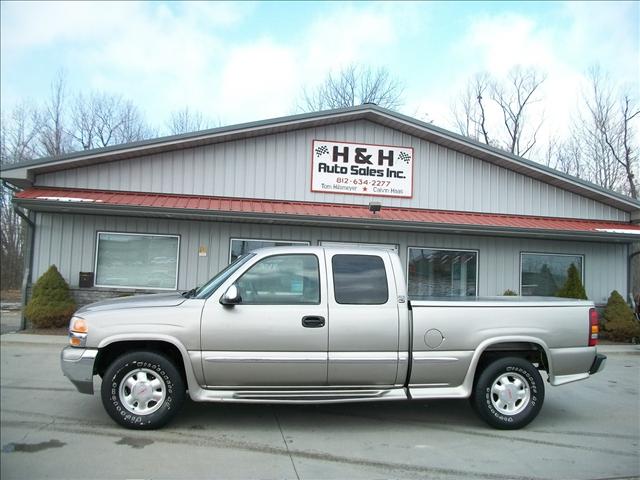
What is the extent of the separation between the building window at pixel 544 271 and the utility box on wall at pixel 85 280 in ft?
35.5

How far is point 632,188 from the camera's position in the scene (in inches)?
672

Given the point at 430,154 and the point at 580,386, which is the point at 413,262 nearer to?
the point at 430,154

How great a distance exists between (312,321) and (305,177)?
853cm

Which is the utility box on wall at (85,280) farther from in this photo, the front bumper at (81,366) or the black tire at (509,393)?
the black tire at (509,393)

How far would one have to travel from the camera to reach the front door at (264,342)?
528cm

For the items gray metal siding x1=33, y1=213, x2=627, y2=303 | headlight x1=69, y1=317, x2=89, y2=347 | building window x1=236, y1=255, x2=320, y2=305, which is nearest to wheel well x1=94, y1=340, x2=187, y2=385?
headlight x1=69, y1=317, x2=89, y2=347

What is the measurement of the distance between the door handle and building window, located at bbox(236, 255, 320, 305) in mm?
163

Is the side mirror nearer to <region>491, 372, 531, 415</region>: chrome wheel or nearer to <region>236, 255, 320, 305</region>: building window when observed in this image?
<region>236, 255, 320, 305</region>: building window

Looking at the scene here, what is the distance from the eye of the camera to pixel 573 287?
13.5 metres

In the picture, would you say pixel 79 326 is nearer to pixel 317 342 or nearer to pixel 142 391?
pixel 142 391

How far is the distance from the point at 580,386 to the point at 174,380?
6.38 m

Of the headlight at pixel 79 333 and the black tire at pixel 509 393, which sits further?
the black tire at pixel 509 393

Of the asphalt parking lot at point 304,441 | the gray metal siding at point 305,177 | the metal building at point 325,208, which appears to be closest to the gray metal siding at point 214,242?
the metal building at point 325,208

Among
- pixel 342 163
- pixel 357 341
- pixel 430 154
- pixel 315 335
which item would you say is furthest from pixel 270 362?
pixel 430 154
